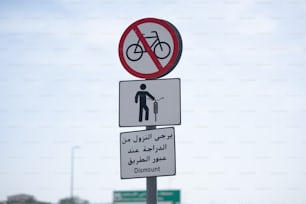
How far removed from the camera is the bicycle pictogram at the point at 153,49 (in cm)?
573

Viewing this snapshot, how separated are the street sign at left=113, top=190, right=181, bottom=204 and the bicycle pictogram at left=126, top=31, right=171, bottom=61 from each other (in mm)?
29262

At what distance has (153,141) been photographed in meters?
5.43

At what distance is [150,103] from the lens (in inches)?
217

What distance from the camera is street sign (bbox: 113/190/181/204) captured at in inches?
1375

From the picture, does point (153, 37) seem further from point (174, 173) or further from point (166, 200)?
point (166, 200)

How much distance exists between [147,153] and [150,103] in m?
0.42

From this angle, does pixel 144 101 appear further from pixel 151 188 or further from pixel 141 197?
pixel 141 197

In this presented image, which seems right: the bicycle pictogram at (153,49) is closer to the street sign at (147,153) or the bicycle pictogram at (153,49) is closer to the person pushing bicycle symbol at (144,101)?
the person pushing bicycle symbol at (144,101)

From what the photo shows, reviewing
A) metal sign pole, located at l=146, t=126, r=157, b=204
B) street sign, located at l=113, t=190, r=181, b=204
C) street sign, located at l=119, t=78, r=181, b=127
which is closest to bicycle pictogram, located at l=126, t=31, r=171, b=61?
street sign, located at l=119, t=78, r=181, b=127

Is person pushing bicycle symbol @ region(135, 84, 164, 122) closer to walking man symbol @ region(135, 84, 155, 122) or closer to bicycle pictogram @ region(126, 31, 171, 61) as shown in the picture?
walking man symbol @ region(135, 84, 155, 122)

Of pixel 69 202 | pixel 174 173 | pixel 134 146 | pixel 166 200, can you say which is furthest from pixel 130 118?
pixel 69 202

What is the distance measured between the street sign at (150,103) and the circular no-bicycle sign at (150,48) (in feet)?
0.46

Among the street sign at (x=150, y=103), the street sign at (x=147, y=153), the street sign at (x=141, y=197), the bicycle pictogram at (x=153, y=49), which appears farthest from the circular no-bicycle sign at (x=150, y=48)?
the street sign at (x=141, y=197)

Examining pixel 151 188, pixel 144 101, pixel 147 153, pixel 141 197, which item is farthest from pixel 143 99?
pixel 141 197
